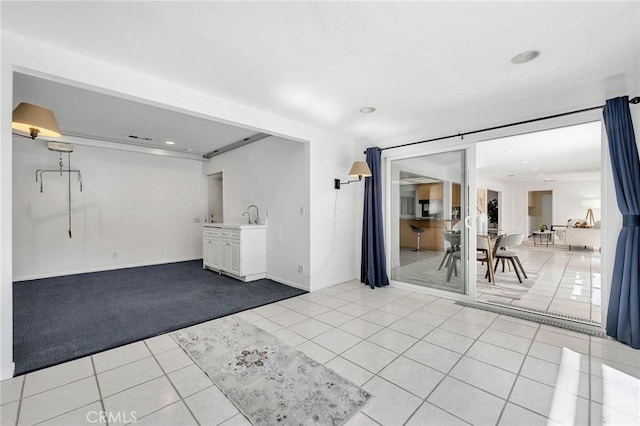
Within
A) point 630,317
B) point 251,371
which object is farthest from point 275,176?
point 630,317

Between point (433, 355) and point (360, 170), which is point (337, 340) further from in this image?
point (360, 170)

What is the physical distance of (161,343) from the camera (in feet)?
8.38

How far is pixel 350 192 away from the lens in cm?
489

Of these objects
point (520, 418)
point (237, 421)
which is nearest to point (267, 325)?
point (237, 421)

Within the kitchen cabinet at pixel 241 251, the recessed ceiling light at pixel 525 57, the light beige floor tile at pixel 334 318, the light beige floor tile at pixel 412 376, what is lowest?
the light beige floor tile at pixel 334 318

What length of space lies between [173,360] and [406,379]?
6.15 feet

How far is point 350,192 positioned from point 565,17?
3417 millimetres

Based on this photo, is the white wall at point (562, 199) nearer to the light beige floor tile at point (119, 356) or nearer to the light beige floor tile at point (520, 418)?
the light beige floor tile at point (520, 418)

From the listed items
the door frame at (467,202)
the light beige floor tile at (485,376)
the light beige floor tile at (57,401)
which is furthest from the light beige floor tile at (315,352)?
the door frame at (467,202)

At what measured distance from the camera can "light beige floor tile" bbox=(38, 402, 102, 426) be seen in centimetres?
158

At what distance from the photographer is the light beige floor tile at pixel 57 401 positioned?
64.5 inches

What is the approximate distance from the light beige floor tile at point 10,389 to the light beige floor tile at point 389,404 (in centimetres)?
229

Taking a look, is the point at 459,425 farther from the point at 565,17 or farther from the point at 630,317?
the point at 565,17

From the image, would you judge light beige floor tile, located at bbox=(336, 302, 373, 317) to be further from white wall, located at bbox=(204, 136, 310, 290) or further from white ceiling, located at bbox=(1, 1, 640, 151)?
white ceiling, located at bbox=(1, 1, 640, 151)
